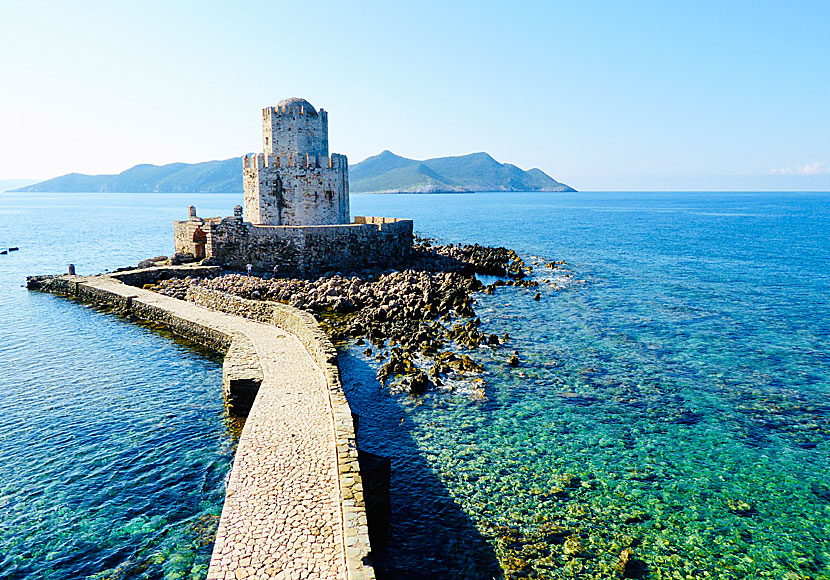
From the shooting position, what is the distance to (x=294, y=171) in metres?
34.8

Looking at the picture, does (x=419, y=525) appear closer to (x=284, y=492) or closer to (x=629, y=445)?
(x=284, y=492)

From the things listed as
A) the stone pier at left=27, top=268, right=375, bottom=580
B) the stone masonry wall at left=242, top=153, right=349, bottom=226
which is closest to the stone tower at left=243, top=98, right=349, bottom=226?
the stone masonry wall at left=242, top=153, right=349, bottom=226

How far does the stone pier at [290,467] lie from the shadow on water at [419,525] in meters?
1.66

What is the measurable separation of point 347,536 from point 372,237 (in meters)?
28.9

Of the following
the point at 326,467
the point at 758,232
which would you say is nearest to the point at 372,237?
the point at 326,467

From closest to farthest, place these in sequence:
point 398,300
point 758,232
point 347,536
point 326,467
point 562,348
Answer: point 347,536 → point 326,467 → point 562,348 → point 398,300 → point 758,232

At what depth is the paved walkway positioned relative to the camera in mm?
7496

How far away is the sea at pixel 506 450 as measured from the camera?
9703mm

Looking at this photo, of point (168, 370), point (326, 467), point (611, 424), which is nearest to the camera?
point (326, 467)

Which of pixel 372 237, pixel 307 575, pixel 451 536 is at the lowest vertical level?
pixel 451 536

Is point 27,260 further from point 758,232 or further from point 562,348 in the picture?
point 758,232

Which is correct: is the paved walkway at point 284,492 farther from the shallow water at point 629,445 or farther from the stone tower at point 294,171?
the stone tower at point 294,171

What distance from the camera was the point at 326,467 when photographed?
10.0m

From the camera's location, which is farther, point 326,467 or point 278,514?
point 326,467
